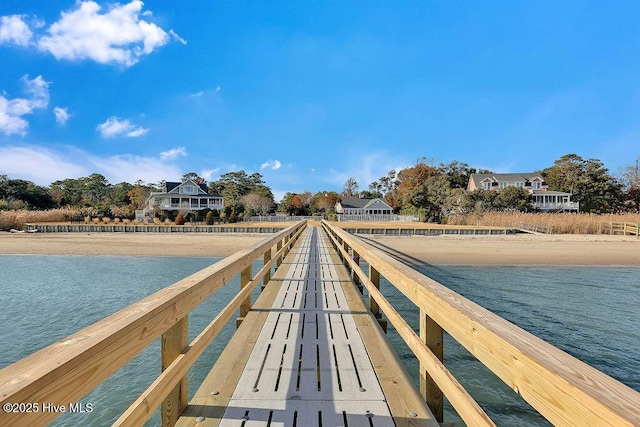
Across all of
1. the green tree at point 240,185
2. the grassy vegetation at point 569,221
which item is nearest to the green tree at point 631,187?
the grassy vegetation at point 569,221

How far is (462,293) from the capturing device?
9578mm

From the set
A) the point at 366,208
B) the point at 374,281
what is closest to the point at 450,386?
the point at 374,281

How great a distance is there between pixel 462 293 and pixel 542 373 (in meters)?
9.44

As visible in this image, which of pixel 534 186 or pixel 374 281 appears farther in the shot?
pixel 534 186

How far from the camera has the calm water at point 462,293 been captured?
4.15 m

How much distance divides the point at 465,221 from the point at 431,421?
40.2m

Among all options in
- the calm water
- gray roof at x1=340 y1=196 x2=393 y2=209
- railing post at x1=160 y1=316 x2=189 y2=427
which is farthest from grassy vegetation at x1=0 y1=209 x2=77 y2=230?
gray roof at x1=340 y1=196 x2=393 y2=209

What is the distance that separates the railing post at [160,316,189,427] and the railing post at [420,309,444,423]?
140 cm

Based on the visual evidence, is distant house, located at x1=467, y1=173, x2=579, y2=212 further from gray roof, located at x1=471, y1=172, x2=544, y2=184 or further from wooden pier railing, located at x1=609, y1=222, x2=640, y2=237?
wooden pier railing, located at x1=609, y1=222, x2=640, y2=237

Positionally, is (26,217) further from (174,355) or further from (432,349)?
(432,349)

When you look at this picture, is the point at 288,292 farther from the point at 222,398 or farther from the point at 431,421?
the point at 431,421

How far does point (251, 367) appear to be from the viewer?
276 cm

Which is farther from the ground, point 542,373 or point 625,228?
point 542,373

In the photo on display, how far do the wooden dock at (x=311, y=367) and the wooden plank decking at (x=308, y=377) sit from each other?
0.4 inches
